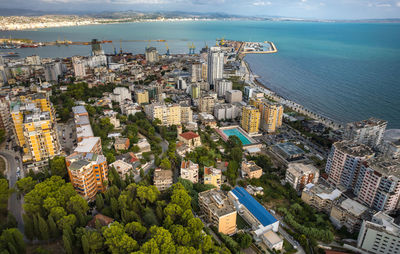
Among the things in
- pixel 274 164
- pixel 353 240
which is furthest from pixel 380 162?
pixel 274 164

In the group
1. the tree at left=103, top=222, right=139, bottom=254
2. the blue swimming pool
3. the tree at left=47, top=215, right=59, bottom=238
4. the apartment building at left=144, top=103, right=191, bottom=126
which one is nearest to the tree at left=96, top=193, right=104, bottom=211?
the tree at left=47, top=215, right=59, bottom=238

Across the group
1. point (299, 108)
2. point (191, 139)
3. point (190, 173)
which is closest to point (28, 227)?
point (190, 173)

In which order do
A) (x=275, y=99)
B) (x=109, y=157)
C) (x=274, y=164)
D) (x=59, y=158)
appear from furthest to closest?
(x=275, y=99), (x=274, y=164), (x=109, y=157), (x=59, y=158)

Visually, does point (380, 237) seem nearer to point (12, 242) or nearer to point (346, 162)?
point (346, 162)

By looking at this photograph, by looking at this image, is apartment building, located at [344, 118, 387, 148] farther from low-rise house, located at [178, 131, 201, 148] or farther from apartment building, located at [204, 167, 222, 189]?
low-rise house, located at [178, 131, 201, 148]

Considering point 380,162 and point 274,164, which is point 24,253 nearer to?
Answer: point 274,164
